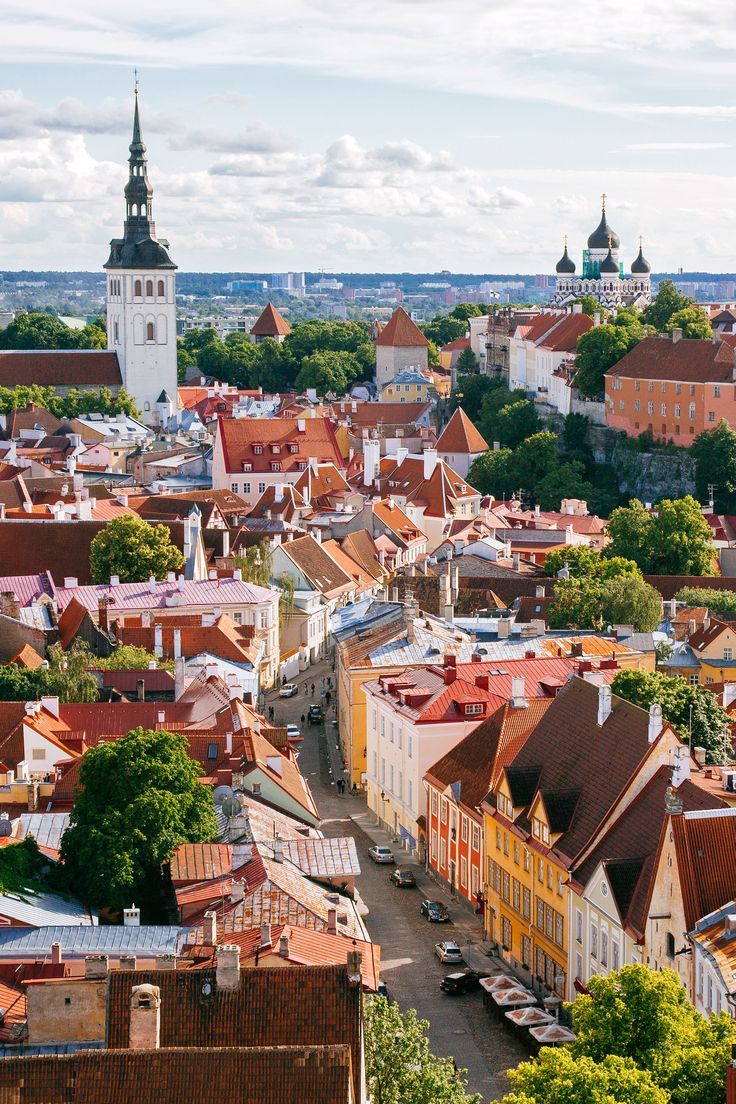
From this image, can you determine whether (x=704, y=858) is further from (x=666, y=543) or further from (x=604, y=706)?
(x=666, y=543)

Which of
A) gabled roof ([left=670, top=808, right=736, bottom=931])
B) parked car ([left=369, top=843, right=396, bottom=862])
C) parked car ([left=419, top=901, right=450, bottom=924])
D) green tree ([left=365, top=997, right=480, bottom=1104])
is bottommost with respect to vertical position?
parked car ([left=369, top=843, right=396, bottom=862])

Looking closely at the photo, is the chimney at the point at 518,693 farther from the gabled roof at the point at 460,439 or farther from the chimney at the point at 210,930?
the gabled roof at the point at 460,439

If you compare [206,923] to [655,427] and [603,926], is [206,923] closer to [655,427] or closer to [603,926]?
[603,926]

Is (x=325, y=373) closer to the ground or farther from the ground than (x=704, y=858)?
closer to the ground

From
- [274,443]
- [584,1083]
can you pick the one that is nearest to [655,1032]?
[584,1083]

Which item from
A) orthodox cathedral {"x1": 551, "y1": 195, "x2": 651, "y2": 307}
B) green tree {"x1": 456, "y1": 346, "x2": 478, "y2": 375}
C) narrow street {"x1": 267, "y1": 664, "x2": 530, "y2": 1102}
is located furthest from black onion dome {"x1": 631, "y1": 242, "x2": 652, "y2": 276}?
→ narrow street {"x1": 267, "y1": 664, "x2": 530, "y2": 1102}

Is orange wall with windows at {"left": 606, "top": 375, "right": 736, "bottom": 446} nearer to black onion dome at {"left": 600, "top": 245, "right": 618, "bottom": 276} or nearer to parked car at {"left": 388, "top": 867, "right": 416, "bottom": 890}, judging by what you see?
parked car at {"left": 388, "top": 867, "right": 416, "bottom": 890}

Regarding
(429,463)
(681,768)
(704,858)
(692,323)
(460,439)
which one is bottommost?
(460,439)

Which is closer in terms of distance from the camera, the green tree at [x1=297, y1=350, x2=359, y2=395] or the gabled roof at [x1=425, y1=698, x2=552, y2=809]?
the gabled roof at [x1=425, y1=698, x2=552, y2=809]
